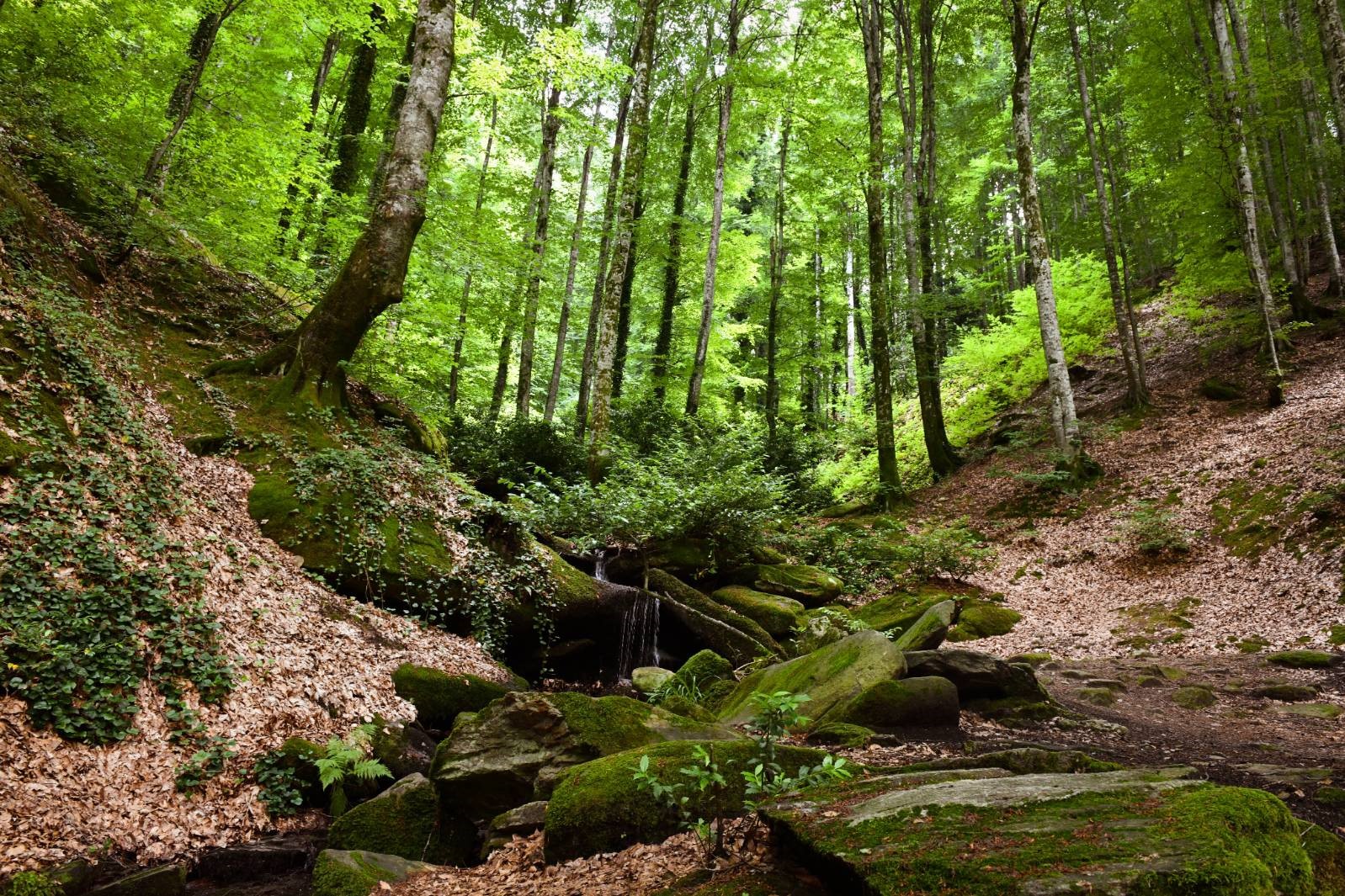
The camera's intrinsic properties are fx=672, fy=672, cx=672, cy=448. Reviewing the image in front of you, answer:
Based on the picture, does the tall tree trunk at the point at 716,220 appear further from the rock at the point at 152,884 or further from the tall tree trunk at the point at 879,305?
the rock at the point at 152,884

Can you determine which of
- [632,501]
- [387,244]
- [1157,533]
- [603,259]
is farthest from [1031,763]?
[603,259]

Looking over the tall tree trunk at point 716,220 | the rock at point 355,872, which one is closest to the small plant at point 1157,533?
the tall tree trunk at point 716,220

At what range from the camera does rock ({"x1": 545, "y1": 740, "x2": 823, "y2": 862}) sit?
388 cm

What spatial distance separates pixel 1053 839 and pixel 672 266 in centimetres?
2206

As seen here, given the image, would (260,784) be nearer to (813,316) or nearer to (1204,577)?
(1204,577)

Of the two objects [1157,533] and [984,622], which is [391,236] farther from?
[1157,533]

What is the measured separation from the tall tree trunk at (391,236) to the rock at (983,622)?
9942 millimetres

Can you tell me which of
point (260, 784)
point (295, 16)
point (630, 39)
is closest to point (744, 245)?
point (630, 39)

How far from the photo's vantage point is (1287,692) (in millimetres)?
6453

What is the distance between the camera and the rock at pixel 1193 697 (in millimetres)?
6551

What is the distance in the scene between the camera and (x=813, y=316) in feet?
80.0

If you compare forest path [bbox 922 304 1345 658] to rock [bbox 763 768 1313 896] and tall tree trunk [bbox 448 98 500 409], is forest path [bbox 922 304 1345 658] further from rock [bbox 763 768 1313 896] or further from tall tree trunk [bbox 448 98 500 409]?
tall tree trunk [bbox 448 98 500 409]

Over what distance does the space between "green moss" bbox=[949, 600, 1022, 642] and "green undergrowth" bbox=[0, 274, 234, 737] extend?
9.78m

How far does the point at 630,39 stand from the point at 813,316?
11373mm
